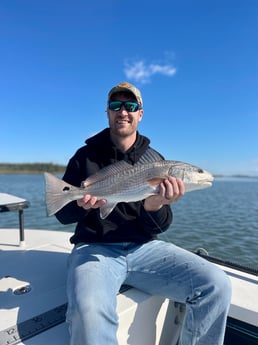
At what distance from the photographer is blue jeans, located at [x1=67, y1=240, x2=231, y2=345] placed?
78.0 inches

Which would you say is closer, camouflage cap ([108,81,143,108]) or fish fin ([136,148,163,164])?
fish fin ([136,148,163,164])

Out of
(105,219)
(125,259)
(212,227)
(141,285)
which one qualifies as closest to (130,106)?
(105,219)

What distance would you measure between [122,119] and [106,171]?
0.64m

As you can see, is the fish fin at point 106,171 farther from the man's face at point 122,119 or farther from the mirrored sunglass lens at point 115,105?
the mirrored sunglass lens at point 115,105

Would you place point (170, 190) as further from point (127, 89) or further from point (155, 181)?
point (127, 89)

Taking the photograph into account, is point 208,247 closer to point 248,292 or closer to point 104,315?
point 248,292

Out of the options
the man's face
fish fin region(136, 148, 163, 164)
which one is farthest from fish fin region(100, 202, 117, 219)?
the man's face

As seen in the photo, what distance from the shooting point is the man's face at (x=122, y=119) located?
3092 millimetres

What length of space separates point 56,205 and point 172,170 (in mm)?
1050

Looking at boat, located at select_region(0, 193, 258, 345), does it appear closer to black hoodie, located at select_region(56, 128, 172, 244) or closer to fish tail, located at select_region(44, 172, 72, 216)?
black hoodie, located at select_region(56, 128, 172, 244)

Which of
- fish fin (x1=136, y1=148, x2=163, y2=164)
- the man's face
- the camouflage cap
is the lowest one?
fish fin (x1=136, y1=148, x2=163, y2=164)

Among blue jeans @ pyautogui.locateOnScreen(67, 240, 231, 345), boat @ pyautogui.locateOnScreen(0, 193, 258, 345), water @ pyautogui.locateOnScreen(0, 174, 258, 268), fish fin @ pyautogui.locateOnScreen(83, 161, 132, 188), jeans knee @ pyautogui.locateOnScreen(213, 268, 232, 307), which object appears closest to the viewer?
blue jeans @ pyautogui.locateOnScreen(67, 240, 231, 345)

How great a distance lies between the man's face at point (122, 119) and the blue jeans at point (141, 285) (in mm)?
1145

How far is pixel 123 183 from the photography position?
271 cm
